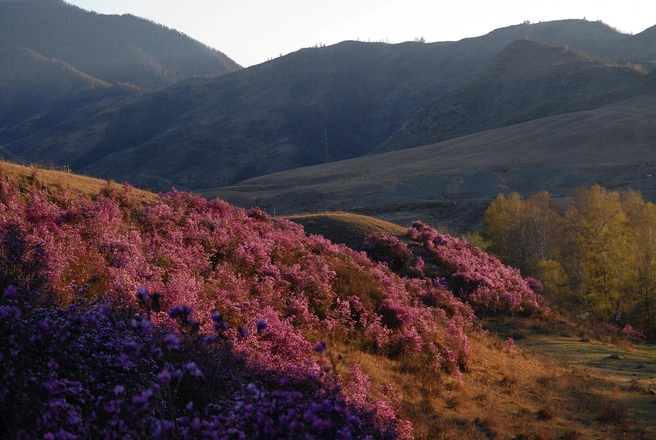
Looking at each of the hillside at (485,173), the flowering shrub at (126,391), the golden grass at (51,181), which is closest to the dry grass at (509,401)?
the flowering shrub at (126,391)

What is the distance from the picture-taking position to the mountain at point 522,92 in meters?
130

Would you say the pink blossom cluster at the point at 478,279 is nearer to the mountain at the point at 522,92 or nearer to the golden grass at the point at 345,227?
the golden grass at the point at 345,227

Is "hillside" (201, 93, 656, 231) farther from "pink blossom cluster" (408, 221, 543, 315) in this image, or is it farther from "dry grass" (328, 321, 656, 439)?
"dry grass" (328, 321, 656, 439)

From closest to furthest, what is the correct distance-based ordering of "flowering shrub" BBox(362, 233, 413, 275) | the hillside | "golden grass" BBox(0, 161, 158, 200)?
"golden grass" BBox(0, 161, 158, 200) → "flowering shrub" BBox(362, 233, 413, 275) → the hillside

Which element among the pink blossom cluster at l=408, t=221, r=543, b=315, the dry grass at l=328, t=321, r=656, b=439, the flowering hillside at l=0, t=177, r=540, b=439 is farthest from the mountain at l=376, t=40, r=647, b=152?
the flowering hillside at l=0, t=177, r=540, b=439

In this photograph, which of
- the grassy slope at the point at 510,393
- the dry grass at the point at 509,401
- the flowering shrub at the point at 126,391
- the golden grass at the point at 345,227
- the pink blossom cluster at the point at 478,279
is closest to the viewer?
the flowering shrub at the point at 126,391

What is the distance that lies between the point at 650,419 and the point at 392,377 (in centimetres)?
532

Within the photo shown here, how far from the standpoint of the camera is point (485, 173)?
74688mm

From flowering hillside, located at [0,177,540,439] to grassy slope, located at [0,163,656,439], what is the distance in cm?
49

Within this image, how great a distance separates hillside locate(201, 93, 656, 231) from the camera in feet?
191

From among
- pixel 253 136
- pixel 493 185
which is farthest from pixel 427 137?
pixel 493 185

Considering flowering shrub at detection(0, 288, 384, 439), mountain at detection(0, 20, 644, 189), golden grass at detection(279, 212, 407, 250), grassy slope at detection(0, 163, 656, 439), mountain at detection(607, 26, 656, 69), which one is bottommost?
grassy slope at detection(0, 163, 656, 439)

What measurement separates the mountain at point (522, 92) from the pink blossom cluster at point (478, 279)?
12060 cm

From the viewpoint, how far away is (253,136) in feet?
572
